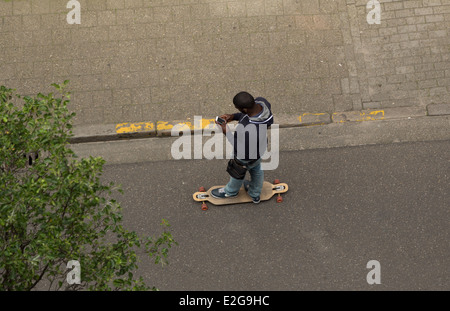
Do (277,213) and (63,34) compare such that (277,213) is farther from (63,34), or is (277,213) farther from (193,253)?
(63,34)

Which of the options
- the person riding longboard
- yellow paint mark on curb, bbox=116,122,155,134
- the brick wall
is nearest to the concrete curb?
yellow paint mark on curb, bbox=116,122,155,134

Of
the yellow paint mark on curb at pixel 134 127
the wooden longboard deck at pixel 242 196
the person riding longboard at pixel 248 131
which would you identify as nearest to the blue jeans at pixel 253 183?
the person riding longboard at pixel 248 131

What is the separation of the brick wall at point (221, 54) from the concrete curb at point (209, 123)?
0.11 metres

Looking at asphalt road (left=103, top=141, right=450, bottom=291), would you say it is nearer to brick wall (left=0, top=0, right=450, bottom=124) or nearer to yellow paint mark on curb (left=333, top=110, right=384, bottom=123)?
yellow paint mark on curb (left=333, top=110, right=384, bottom=123)

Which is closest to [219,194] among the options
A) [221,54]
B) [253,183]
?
[253,183]

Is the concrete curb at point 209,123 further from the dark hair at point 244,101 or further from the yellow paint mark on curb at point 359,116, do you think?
the dark hair at point 244,101

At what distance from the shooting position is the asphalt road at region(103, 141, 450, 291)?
6887 mm

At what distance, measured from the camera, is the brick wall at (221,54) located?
806 centimetres

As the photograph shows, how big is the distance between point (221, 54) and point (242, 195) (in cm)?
238

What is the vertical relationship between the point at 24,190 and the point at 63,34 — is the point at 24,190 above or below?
below

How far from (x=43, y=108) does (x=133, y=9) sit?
14.9 ft

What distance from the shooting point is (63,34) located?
8.45 meters
